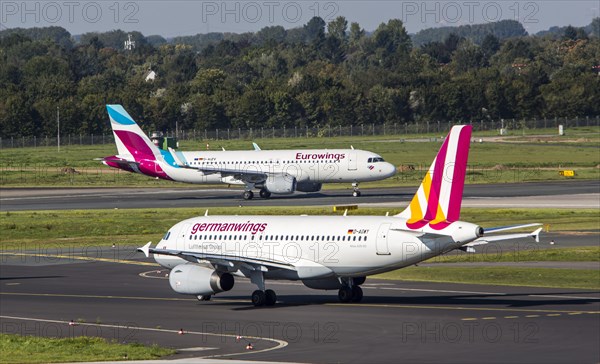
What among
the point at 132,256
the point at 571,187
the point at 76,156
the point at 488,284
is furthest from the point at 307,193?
the point at 76,156

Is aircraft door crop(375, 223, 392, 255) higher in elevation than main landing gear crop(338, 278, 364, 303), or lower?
higher

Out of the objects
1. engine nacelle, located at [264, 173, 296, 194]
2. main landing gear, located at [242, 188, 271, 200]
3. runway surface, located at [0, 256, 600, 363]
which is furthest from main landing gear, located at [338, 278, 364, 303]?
main landing gear, located at [242, 188, 271, 200]

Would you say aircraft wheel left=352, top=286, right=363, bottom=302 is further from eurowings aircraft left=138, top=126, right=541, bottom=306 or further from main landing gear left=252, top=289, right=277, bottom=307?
main landing gear left=252, top=289, right=277, bottom=307

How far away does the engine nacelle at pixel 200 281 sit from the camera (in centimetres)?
4778

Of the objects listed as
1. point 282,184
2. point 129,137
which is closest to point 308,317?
point 282,184

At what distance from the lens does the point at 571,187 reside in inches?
4427

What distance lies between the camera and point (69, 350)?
3866 cm

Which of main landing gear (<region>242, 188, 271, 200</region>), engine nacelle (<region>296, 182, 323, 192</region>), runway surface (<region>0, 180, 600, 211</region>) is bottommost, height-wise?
runway surface (<region>0, 180, 600, 211</region>)

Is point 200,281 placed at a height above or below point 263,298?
above

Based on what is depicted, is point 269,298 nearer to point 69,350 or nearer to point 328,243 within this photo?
point 328,243

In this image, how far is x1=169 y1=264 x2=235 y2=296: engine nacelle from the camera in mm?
47781

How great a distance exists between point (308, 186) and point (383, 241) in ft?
204

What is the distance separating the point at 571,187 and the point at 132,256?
5570 cm

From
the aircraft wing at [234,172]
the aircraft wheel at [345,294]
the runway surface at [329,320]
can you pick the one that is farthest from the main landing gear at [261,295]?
the aircraft wing at [234,172]
